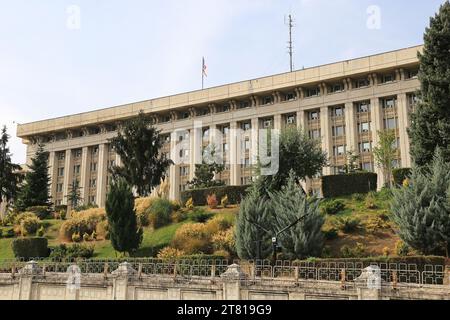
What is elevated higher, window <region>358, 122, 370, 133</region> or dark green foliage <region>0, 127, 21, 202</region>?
window <region>358, 122, 370, 133</region>

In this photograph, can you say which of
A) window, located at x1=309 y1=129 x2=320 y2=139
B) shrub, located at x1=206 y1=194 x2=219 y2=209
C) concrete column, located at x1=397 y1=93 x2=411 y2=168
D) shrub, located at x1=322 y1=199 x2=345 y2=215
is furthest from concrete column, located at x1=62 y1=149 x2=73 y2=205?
shrub, located at x1=322 y1=199 x2=345 y2=215

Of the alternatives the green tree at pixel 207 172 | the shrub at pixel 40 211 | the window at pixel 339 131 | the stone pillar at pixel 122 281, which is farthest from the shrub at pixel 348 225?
the shrub at pixel 40 211

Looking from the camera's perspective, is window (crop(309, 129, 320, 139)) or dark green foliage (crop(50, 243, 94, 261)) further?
window (crop(309, 129, 320, 139))

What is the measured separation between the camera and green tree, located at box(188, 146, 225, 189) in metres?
61.5

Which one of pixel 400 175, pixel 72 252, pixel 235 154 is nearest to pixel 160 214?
pixel 72 252

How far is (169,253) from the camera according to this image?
1503 inches

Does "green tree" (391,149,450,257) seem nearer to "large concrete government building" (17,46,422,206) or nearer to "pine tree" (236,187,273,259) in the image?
"pine tree" (236,187,273,259)

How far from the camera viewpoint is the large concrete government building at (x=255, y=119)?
63.7 meters

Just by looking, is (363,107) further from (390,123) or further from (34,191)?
(34,191)

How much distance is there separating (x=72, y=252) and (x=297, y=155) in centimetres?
1990

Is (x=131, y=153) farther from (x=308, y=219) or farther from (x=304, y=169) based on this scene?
(x=308, y=219)

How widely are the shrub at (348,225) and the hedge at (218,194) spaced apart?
1127 centimetres

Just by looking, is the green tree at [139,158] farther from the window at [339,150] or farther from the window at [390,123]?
the window at [390,123]

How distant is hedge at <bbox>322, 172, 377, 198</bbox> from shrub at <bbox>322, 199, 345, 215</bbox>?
9.82 ft
